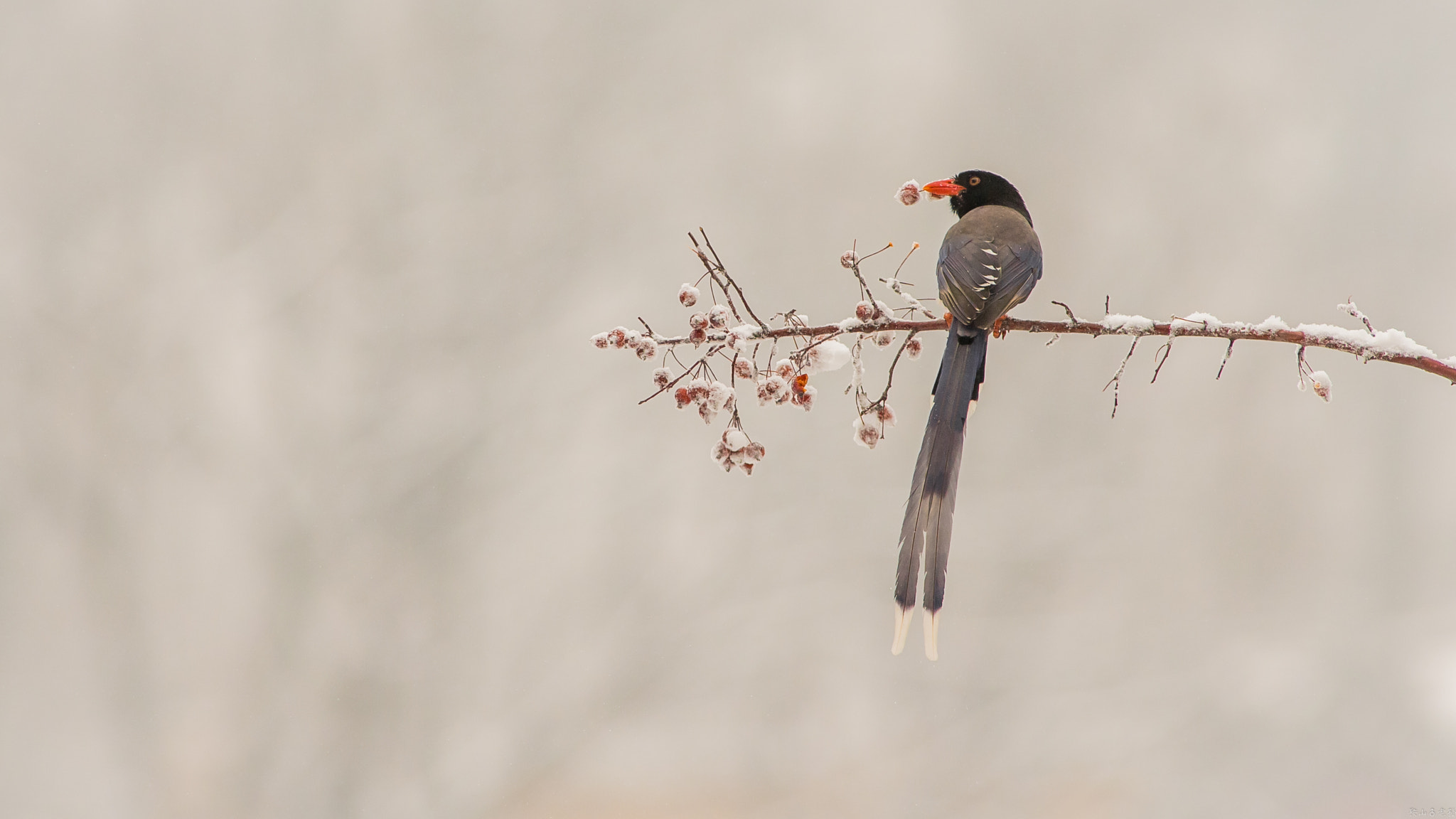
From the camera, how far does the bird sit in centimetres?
121

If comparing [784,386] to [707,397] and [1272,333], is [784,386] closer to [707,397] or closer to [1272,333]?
[707,397]

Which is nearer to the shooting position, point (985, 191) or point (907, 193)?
point (907, 193)

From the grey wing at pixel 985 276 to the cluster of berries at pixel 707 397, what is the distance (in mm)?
402

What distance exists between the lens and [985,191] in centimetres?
200

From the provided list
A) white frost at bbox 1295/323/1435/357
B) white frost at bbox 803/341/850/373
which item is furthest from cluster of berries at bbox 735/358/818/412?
white frost at bbox 1295/323/1435/357

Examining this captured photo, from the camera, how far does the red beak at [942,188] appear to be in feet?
6.26

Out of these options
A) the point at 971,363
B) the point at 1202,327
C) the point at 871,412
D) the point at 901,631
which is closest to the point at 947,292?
the point at 971,363

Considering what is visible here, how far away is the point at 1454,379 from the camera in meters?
1.14

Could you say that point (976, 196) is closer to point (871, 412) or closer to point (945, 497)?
point (871, 412)

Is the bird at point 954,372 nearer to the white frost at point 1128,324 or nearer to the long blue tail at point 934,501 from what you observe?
the long blue tail at point 934,501

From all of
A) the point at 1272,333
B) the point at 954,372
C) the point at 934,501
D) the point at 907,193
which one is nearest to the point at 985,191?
the point at 907,193

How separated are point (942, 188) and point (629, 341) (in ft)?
3.09

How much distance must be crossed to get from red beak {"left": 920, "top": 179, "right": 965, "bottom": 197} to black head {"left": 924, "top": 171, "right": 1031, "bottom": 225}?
28mm

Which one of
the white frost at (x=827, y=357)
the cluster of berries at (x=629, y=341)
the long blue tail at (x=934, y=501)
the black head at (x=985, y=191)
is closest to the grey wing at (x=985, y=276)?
the long blue tail at (x=934, y=501)
